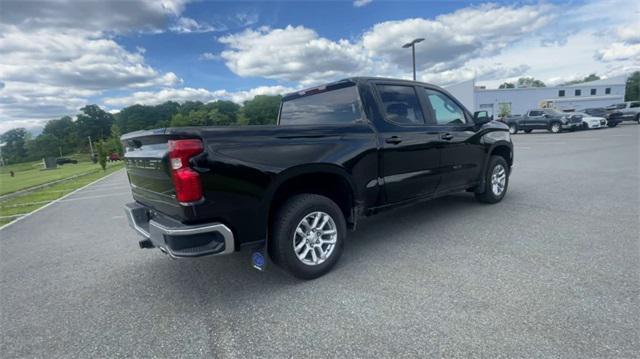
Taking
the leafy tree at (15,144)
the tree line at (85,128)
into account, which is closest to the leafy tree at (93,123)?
the tree line at (85,128)

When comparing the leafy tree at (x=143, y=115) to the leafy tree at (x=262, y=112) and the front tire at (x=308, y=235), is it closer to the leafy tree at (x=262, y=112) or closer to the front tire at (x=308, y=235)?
the leafy tree at (x=262, y=112)

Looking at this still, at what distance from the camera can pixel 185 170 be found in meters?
2.44

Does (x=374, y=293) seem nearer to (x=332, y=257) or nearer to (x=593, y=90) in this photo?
(x=332, y=257)

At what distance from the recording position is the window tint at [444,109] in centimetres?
438

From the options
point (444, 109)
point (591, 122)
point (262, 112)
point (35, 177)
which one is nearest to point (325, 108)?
point (444, 109)

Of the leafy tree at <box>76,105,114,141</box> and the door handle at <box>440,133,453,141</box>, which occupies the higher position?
the leafy tree at <box>76,105,114,141</box>

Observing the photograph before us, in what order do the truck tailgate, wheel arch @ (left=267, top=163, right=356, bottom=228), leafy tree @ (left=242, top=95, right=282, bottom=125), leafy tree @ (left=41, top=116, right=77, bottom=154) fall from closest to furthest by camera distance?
the truck tailgate, wheel arch @ (left=267, top=163, right=356, bottom=228), leafy tree @ (left=242, top=95, right=282, bottom=125), leafy tree @ (left=41, top=116, right=77, bottom=154)

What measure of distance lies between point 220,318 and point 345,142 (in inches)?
75.9

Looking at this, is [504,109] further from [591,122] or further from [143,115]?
[143,115]

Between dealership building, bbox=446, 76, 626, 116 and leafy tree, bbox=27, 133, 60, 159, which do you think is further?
leafy tree, bbox=27, 133, 60, 159

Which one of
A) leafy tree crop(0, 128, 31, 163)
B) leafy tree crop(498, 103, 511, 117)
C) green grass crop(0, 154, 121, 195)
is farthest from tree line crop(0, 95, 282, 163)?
leafy tree crop(498, 103, 511, 117)

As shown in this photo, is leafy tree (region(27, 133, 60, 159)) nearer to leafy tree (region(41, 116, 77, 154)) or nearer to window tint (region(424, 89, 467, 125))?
leafy tree (region(41, 116, 77, 154))

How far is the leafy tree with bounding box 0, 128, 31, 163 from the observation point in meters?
98.6

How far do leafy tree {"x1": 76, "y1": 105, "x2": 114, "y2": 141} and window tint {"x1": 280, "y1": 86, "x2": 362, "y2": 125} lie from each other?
4478 inches
